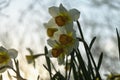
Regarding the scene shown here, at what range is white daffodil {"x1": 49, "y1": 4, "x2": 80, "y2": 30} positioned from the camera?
469mm

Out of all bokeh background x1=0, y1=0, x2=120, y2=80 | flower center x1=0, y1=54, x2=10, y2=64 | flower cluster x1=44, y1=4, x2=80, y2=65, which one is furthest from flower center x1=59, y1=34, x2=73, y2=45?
bokeh background x1=0, y1=0, x2=120, y2=80

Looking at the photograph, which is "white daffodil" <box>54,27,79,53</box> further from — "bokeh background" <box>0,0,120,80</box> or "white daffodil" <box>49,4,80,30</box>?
"bokeh background" <box>0,0,120,80</box>

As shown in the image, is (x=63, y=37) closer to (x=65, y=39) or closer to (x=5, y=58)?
(x=65, y=39)

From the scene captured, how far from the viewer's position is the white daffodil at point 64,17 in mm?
469

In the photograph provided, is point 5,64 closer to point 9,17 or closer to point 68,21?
point 68,21

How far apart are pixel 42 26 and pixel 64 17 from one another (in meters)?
0.68

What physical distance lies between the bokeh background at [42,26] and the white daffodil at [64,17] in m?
0.43

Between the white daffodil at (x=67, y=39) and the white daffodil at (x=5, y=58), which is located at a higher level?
the white daffodil at (x=67, y=39)

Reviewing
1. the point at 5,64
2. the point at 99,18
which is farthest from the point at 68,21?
the point at 99,18

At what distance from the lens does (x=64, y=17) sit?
0.47 metres

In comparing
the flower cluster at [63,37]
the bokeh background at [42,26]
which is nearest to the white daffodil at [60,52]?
the flower cluster at [63,37]

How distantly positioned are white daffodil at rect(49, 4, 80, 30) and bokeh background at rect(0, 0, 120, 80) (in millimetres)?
432

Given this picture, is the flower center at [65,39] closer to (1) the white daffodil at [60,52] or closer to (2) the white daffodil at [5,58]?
(1) the white daffodil at [60,52]

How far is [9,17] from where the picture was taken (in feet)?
4.15
